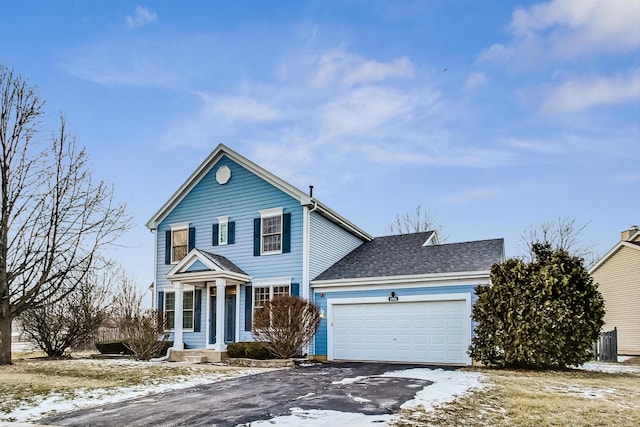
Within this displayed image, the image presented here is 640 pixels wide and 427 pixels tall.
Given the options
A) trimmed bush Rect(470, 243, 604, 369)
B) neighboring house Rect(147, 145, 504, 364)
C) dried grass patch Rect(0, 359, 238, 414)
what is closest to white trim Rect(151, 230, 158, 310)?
neighboring house Rect(147, 145, 504, 364)

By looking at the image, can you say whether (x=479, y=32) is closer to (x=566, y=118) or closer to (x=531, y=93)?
(x=531, y=93)

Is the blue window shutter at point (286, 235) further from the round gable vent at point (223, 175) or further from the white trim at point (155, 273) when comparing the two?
the white trim at point (155, 273)

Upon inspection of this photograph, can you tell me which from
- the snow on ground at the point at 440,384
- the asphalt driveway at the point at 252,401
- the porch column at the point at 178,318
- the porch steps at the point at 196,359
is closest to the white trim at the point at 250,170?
the porch column at the point at 178,318

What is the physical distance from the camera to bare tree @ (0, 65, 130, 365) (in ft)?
53.5

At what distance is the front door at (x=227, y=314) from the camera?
59.9ft

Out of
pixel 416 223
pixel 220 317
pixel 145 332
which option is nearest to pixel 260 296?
pixel 220 317

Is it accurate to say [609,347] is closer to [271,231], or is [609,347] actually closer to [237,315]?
[271,231]

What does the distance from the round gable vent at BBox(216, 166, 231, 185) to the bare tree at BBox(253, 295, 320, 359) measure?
A: 5.51 m

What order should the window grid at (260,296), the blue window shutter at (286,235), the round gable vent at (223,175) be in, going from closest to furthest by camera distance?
the blue window shutter at (286,235), the window grid at (260,296), the round gable vent at (223,175)

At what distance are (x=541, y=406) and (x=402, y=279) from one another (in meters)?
8.12

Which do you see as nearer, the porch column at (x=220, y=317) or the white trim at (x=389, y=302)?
the white trim at (x=389, y=302)

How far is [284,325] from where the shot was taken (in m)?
15.4

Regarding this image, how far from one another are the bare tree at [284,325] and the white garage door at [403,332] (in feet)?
4.92

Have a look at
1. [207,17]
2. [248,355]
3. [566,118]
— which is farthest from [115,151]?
[566,118]
